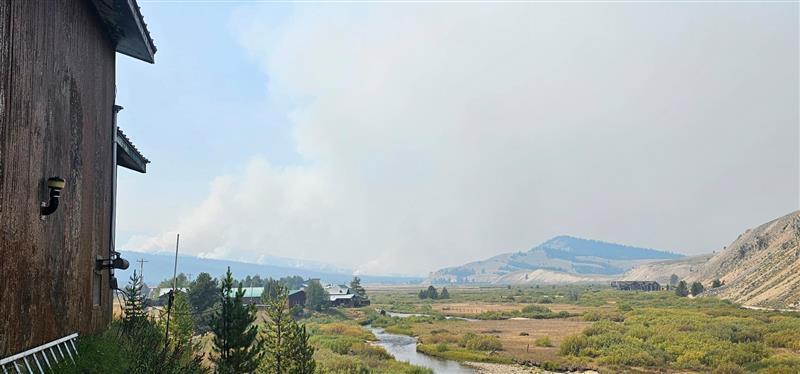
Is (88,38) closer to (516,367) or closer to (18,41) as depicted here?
(18,41)

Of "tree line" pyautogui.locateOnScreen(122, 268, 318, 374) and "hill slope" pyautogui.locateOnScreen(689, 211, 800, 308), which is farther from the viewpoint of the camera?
"hill slope" pyautogui.locateOnScreen(689, 211, 800, 308)

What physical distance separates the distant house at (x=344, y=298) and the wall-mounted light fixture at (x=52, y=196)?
80.9 metres

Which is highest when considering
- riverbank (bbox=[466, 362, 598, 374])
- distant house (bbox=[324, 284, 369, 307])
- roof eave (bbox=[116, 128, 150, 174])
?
roof eave (bbox=[116, 128, 150, 174])

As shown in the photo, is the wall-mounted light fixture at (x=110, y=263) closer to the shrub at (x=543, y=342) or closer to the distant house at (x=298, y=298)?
the shrub at (x=543, y=342)

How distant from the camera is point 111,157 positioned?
12.0 metres

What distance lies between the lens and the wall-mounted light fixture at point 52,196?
7629 mm

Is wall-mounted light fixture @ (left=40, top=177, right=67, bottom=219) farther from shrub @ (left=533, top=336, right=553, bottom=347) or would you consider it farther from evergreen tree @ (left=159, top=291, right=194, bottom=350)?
shrub @ (left=533, top=336, right=553, bottom=347)

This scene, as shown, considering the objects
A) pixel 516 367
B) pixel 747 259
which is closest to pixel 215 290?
pixel 516 367

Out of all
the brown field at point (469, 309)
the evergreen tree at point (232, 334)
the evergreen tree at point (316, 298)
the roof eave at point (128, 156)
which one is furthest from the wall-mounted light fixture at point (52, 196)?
the brown field at point (469, 309)

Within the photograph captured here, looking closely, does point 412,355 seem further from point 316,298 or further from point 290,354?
point 316,298

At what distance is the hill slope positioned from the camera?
250ft

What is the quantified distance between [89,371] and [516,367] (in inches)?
1427

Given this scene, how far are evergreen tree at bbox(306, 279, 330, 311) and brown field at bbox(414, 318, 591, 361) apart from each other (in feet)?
55.1

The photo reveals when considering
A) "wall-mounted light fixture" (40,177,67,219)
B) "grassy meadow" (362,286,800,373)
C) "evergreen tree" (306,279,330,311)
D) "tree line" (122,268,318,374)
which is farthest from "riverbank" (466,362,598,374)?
"evergreen tree" (306,279,330,311)
